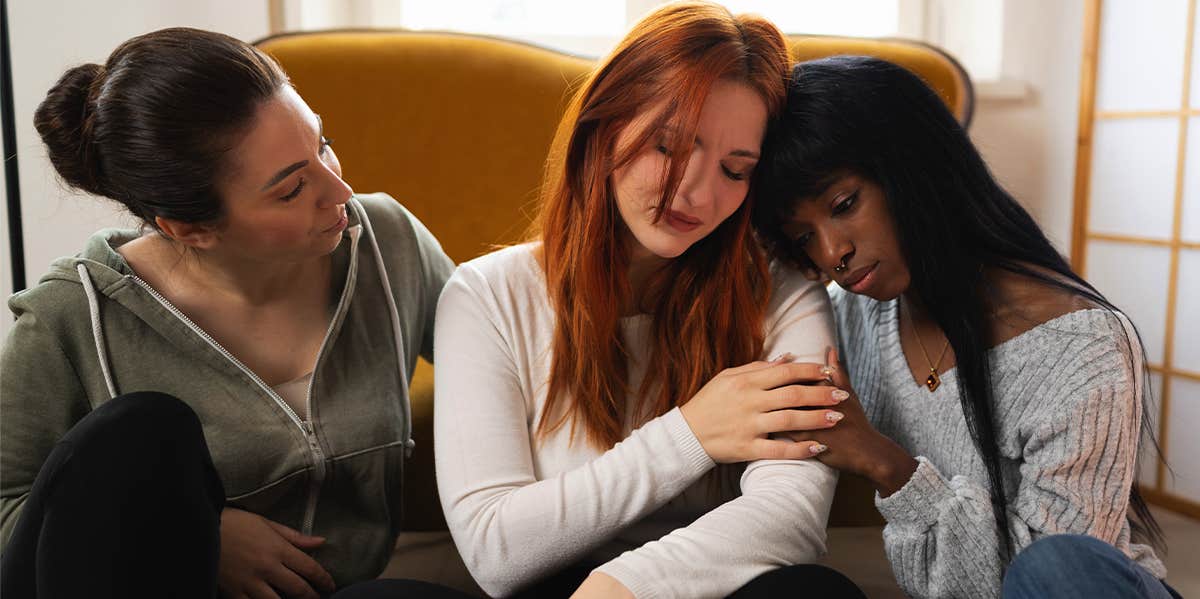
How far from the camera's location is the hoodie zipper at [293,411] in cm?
110

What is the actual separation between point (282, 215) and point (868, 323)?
2.47ft

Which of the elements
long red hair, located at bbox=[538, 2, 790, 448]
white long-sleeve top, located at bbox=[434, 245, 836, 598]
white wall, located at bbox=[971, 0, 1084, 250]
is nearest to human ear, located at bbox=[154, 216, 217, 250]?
white long-sleeve top, located at bbox=[434, 245, 836, 598]

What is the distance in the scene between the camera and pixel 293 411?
1123mm

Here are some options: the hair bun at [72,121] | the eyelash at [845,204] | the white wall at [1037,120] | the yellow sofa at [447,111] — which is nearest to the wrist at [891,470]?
the eyelash at [845,204]

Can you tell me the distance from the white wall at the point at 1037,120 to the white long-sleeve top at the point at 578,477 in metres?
1.46

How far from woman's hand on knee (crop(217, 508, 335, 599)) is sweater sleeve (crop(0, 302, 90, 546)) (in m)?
0.20

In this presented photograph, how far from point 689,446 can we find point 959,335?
1.10ft

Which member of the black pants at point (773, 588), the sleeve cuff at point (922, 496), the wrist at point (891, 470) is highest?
the wrist at point (891, 470)

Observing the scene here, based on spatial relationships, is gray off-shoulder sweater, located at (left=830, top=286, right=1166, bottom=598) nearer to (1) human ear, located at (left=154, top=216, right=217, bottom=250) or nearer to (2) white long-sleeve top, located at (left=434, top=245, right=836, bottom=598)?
(2) white long-sleeve top, located at (left=434, top=245, right=836, bottom=598)

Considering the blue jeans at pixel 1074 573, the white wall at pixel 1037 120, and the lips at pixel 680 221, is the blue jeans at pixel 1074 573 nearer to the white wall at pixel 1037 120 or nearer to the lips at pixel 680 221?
the lips at pixel 680 221

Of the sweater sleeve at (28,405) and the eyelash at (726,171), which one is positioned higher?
the eyelash at (726,171)

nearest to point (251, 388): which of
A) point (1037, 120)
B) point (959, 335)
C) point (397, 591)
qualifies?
point (397, 591)

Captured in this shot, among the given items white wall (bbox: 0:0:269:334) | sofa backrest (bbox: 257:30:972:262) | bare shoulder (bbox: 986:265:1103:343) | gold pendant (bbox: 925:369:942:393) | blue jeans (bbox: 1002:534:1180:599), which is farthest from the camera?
sofa backrest (bbox: 257:30:972:262)

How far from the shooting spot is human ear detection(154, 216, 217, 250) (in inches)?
42.9
